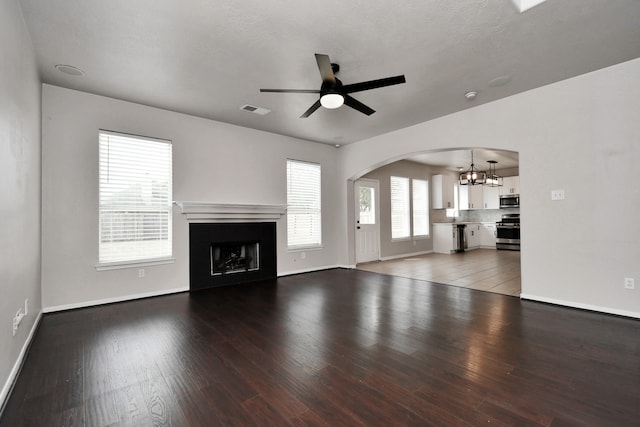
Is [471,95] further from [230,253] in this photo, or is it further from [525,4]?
[230,253]

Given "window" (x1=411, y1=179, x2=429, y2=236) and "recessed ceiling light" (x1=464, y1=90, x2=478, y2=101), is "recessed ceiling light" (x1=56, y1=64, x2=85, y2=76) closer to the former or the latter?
"recessed ceiling light" (x1=464, y1=90, x2=478, y2=101)

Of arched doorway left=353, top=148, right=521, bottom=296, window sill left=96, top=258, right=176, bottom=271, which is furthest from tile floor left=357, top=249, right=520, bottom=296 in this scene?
window sill left=96, top=258, right=176, bottom=271

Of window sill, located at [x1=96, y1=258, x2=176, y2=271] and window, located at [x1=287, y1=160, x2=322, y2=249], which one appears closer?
window sill, located at [x1=96, y1=258, x2=176, y2=271]

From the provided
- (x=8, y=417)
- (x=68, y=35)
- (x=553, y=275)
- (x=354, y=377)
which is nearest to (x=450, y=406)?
(x=354, y=377)

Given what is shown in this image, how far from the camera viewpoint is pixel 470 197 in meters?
10.1

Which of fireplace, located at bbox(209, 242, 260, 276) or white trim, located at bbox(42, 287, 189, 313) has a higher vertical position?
fireplace, located at bbox(209, 242, 260, 276)

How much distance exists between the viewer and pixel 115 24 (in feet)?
8.31

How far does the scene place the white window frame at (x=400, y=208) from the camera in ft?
26.6

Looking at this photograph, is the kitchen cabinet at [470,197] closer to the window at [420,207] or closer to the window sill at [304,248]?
the window at [420,207]

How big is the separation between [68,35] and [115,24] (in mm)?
552

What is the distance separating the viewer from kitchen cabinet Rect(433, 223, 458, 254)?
29.0 feet

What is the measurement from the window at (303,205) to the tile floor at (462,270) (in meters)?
1.42

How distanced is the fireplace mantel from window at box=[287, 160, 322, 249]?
0.37 metres

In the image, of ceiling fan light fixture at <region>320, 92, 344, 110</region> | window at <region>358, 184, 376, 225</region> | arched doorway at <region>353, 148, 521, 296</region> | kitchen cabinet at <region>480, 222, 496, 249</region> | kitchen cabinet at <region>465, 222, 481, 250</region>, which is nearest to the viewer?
ceiling fan light fixture at <region>320, 92, 344, 110</region>
